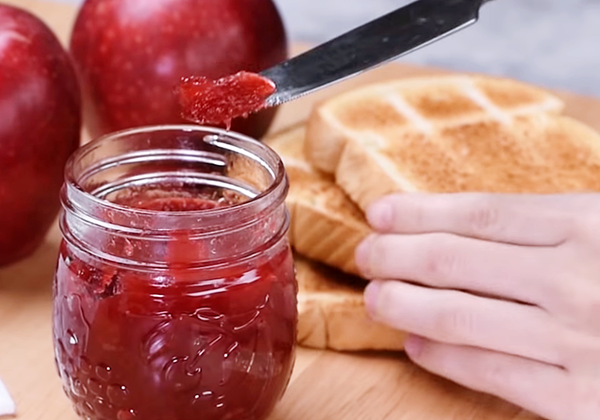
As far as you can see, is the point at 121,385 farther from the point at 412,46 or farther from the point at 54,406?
the point at 412,46

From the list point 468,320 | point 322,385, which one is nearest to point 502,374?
point 468,320

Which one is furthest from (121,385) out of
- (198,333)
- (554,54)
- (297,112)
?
(554,54)

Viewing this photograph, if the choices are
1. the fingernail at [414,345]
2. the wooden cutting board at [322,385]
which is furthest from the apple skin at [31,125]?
the fingernail at [414,345]

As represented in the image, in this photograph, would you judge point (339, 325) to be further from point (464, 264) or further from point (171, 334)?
point (171, 334)

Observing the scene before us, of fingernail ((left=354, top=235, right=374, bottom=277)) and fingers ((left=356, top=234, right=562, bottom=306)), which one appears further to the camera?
fingernail ((left=354, top=235, right=374, bottom=277))

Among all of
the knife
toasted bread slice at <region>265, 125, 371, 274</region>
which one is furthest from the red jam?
toasted bread slice at <region>265, 125, 371, 274</region>

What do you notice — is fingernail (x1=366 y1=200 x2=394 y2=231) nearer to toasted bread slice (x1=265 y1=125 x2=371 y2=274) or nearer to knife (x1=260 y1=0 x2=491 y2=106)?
toasted bread slice (x1=265 y1=125 x2=371 y2=274)
